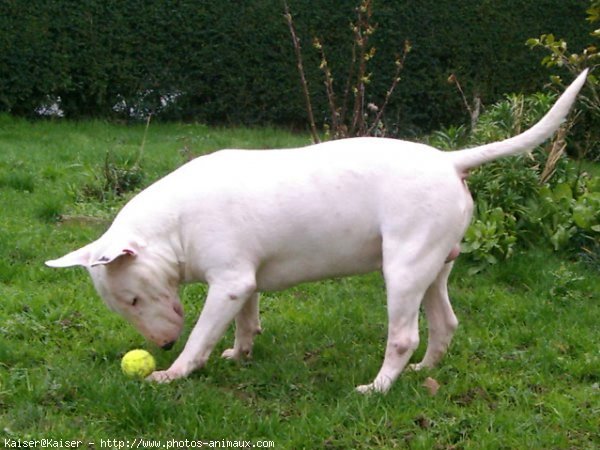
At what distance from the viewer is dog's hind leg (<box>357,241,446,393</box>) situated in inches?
183

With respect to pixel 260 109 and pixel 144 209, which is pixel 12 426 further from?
pixel 260 109

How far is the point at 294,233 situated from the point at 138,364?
1058mm

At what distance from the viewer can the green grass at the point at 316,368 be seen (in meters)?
4.34

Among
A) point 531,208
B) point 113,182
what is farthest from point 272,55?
point 531,208

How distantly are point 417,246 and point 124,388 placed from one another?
5.17 feet

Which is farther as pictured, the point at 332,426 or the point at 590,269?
the point at 590,269

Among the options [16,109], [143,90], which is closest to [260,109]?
[143,90]

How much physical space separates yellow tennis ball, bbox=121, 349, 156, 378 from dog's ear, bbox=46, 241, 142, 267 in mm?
567

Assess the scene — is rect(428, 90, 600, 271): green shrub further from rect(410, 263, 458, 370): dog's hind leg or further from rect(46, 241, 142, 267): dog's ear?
rect(46, 241, 142, 267): dog's ear

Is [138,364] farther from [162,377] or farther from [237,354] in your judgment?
[237,354]

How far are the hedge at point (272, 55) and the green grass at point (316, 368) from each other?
21.5 ft

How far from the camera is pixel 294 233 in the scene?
15.8 feet

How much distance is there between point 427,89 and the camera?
47.2 ft

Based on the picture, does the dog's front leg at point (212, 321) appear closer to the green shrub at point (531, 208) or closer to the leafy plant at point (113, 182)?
the green shrub at point (531, 208)
